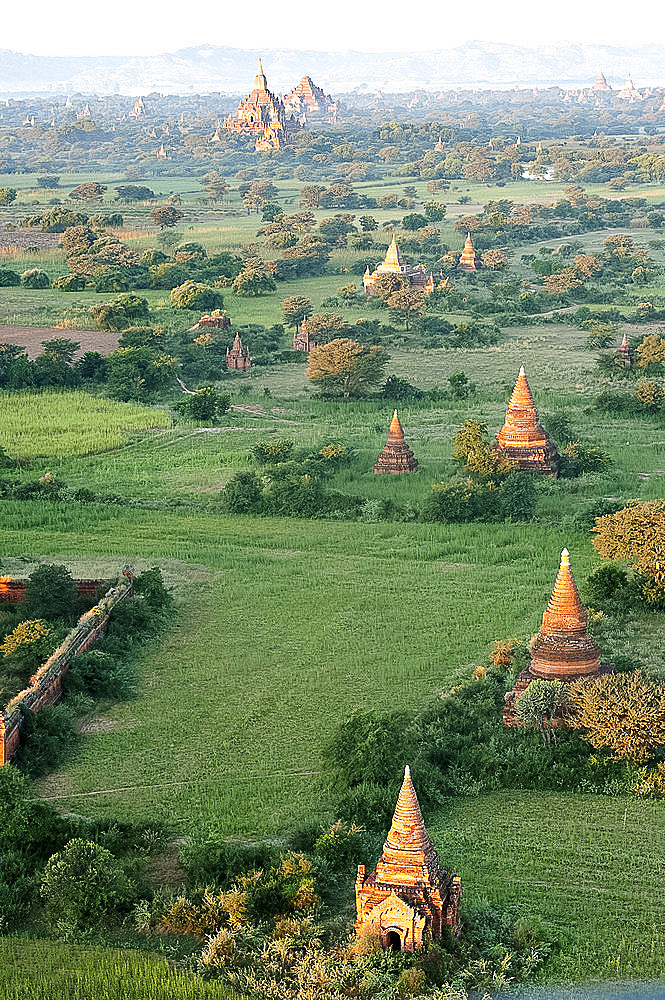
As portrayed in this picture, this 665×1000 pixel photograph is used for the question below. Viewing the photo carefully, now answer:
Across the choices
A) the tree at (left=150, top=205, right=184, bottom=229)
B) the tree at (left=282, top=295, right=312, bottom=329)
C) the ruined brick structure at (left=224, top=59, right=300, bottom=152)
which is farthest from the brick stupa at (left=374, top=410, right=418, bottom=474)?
the ruined brick structure at (left=224, top=59, right=300, bottom=152)

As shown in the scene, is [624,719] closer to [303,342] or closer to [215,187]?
[303,342]

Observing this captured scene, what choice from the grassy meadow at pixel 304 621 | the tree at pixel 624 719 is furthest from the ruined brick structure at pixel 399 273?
the tree at pixel 624 719

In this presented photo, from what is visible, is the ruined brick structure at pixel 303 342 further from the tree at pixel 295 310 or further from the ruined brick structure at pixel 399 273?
the ruined brick structure at pixel 399 273

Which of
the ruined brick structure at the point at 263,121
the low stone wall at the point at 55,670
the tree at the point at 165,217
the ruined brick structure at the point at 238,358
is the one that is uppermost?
the ruined brick structure at the point at 263,121

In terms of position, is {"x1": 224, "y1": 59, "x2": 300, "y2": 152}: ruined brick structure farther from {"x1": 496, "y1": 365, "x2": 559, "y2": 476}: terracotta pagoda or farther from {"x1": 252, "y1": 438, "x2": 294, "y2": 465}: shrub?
{"x1": 496, "y1": 365, "x2": 559, "y2": 476}: terracotta pagoda

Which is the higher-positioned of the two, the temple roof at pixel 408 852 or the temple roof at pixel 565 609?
the temple roof at pixel 565 609

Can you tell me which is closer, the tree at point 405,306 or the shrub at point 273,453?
the shrub at point 273,453

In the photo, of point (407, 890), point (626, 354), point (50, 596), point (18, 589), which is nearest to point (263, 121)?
point (626, 354)
